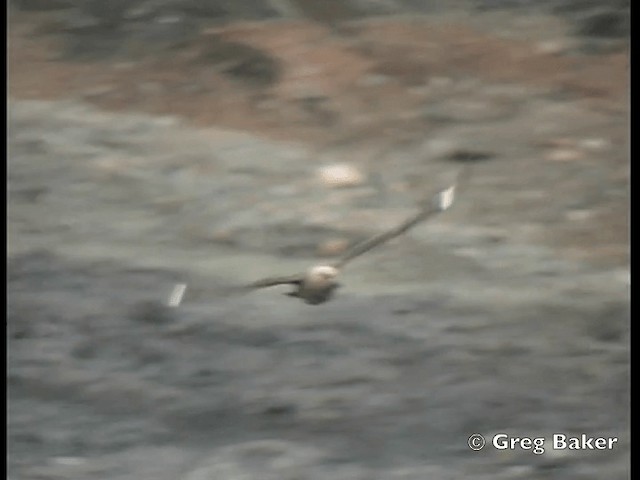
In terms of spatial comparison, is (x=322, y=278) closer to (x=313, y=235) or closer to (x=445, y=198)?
(x=313, y=235)

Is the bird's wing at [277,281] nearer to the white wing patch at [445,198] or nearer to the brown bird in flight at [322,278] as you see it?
the brown bird in flight at [322,278]

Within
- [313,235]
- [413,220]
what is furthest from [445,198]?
[313,235]

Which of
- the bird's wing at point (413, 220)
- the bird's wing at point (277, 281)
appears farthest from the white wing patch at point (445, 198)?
the bird's wing at point (277, 281)

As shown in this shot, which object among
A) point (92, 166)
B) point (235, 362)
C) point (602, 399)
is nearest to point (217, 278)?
point (235, 362)

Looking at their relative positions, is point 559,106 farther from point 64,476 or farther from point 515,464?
point 64,476

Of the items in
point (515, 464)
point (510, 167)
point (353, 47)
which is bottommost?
point (515, 464)

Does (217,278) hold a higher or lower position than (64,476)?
higher
